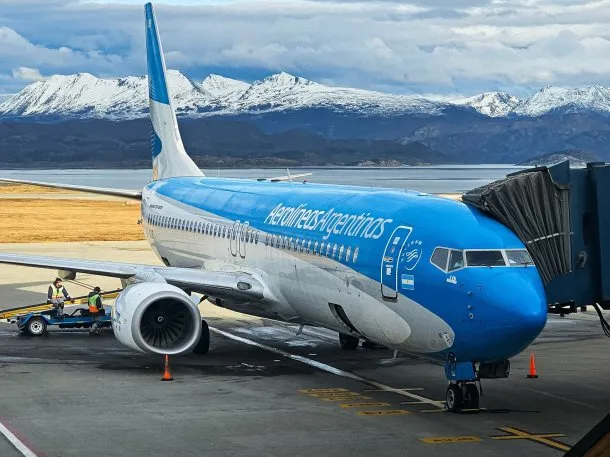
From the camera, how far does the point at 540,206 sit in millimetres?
22312

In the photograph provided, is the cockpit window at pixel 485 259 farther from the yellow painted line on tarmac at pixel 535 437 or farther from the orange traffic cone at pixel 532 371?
the orange traffic cone at pixel 532 371

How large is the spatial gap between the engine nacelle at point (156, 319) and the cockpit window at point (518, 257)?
8.80 metres

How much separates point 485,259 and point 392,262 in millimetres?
2126

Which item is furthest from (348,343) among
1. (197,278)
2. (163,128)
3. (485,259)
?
(163,128)

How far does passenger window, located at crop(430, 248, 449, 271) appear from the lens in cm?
2153

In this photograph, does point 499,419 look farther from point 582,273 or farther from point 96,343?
point 96,343

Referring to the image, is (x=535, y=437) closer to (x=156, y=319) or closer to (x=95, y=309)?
(x=156, y=319)

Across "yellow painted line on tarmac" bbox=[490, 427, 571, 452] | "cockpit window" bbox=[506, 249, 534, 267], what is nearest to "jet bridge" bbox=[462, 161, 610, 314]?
"cockpit window" bbox=[506, 249, 534, 267]

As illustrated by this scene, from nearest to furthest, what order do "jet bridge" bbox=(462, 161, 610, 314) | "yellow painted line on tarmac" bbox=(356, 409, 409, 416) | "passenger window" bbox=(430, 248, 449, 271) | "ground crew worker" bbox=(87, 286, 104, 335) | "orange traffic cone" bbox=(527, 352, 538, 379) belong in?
"passenger window" bbox=(430, 248, 449, 271) → "jet bridge" bbox=(462, 161, 610, 314) → "yellow painted line on tarmac" bbox=(356, 409, 409, 416) → "orange traffic cone" bbox=(527, 352, 538, 379) → "ground crew worker" bbox=(87, 286, 104, 335)

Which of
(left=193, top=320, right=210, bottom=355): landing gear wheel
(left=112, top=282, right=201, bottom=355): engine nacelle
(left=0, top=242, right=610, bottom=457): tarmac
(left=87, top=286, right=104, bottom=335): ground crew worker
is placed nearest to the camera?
(left=0, top=242, right=610, bottom=457): tarmac

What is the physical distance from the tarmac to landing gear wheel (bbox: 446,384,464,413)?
334 millimetres

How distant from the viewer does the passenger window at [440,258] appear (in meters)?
21.5

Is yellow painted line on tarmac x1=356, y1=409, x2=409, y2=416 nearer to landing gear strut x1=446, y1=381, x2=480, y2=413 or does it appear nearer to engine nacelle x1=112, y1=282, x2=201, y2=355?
landing gear strut x1=446, y1=381, x2=480, y2=413

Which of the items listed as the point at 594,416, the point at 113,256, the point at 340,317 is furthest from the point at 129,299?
the point at 113,256
